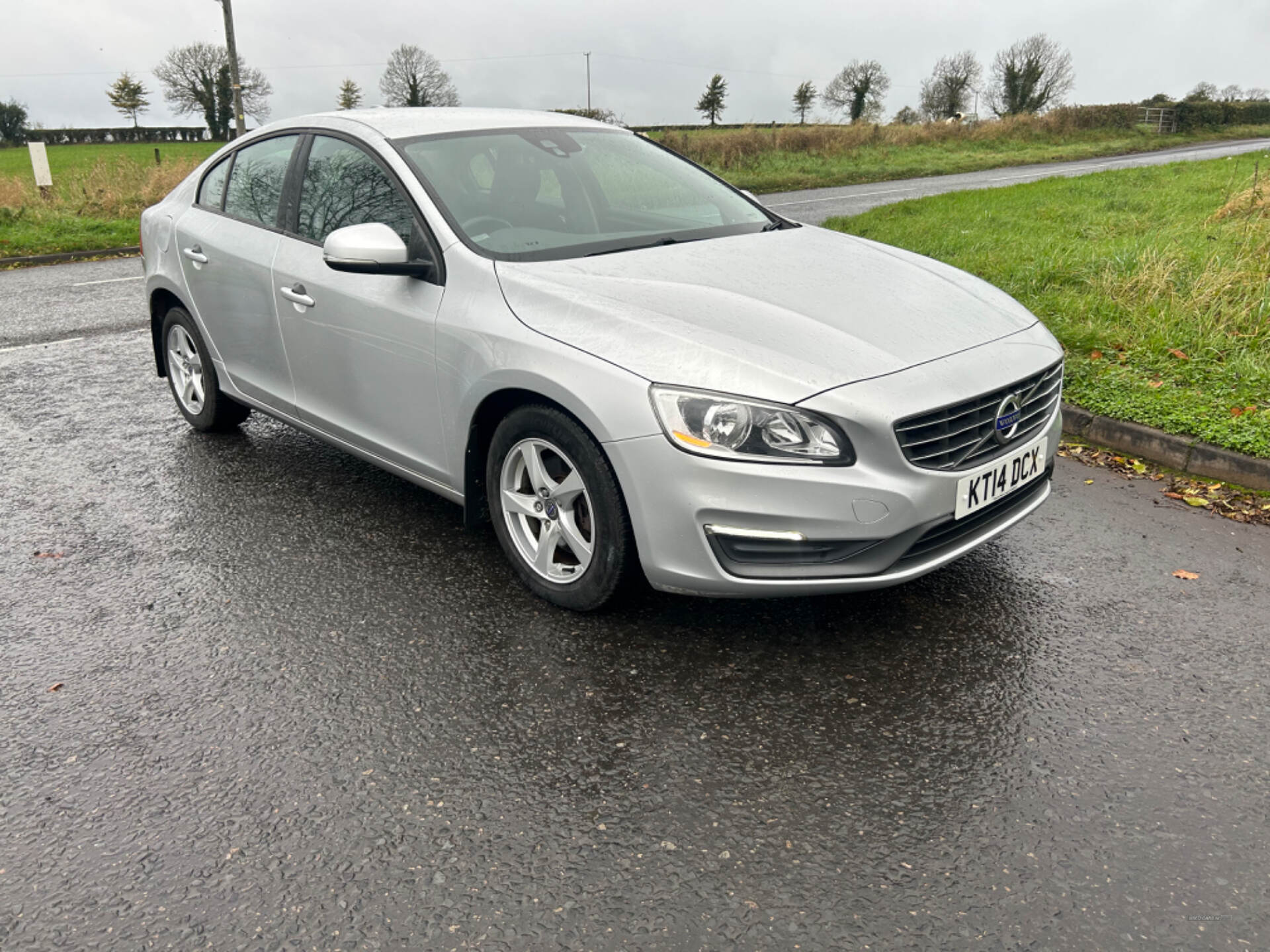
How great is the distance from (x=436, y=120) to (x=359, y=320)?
3.51 ft

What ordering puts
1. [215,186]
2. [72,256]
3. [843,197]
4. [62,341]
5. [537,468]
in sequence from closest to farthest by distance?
1. [537,468]
2. [215,186]
3. [62,341]
4. [72,256]
5. [843,197]

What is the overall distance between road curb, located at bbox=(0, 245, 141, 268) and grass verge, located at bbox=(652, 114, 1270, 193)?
11950mm

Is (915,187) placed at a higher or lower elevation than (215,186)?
lower

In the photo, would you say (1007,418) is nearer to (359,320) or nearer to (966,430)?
(966,430)

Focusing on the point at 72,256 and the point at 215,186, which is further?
the point at 72,256

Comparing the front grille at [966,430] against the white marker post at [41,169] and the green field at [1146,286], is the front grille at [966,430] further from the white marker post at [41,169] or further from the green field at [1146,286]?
the white marker post at [41,169]

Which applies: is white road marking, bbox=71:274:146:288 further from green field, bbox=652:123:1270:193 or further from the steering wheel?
green field, bbox=652:123:1270:193

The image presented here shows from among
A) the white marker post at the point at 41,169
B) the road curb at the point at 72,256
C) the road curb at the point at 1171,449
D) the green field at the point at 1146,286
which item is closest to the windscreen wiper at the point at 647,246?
the road curb at the point at 1171,449

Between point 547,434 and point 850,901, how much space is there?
1.71 metres

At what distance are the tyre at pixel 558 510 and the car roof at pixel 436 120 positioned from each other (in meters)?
1.56

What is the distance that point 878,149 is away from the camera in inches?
1233

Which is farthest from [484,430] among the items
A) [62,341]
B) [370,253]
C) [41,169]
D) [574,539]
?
[41,169]

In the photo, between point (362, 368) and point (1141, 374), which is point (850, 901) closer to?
point (362, 368)

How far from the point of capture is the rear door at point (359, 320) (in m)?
3.83
